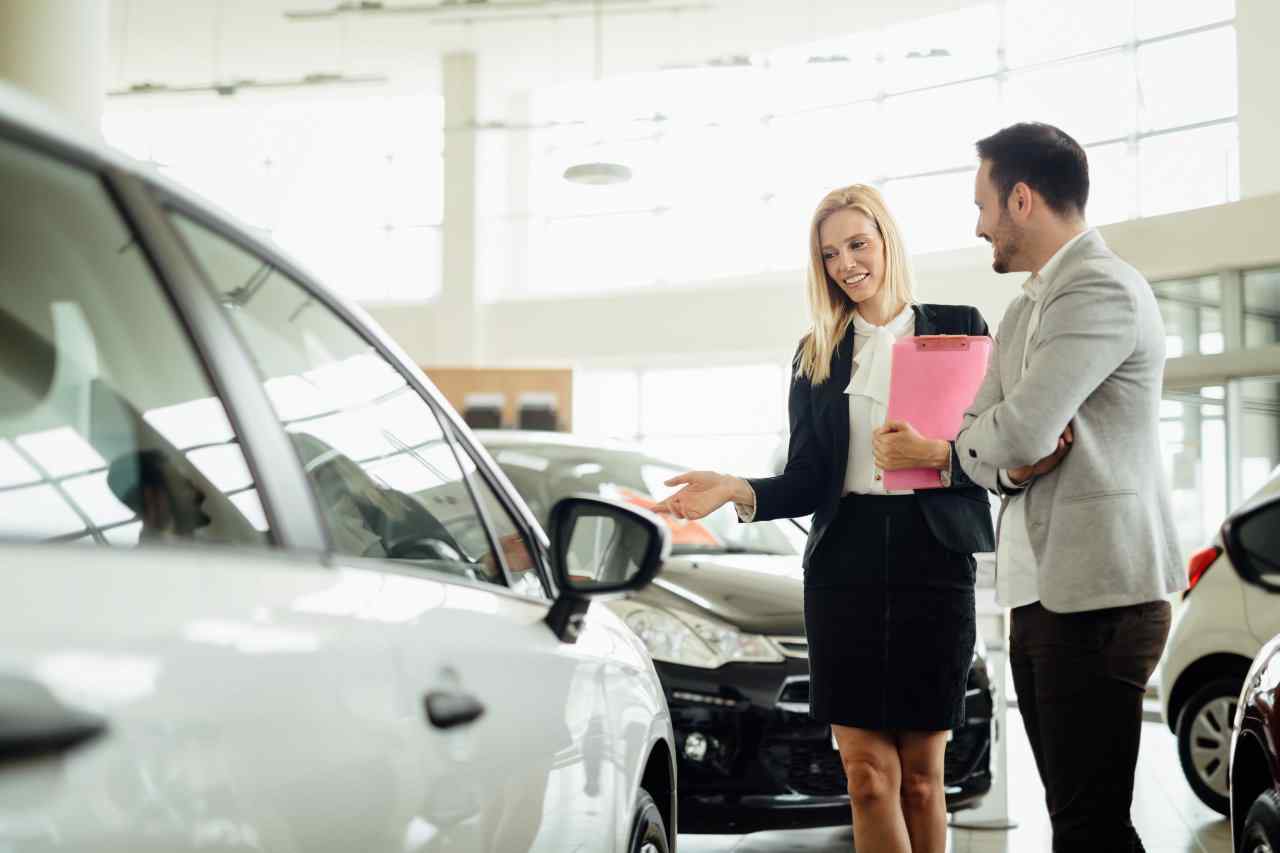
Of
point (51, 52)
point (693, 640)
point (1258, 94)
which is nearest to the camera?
point (693, 640)

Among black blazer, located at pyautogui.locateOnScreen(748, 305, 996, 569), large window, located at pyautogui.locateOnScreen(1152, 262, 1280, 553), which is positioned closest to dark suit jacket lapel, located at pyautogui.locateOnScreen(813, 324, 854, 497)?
black blazer, located at pyautogui.locateOnScreen(748, 305, 996, 569)

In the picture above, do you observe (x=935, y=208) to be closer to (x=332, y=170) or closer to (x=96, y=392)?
(x=332, y=170)

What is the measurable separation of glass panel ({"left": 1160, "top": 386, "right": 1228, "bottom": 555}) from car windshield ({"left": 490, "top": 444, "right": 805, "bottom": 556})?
8382 millimetres

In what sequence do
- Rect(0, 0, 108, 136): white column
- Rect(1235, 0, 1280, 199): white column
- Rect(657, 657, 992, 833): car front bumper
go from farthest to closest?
Rect(1235, 0, 1280, 199): white column, Rect(0, 0, 108, 136): white column, Rect(657, 657, 992, 833): car front bumper

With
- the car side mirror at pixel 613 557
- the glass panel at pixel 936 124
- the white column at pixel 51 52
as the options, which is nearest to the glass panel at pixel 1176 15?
the glass panel at pixel 936 124

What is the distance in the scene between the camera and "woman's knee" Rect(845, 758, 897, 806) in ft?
9.14

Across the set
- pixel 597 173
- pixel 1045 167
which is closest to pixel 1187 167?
pixel 597 173

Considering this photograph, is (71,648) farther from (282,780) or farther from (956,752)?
(956,752)

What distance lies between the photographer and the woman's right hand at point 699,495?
2.78 meters

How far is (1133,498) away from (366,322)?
1307 millimetres

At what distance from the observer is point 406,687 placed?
1.25 metres

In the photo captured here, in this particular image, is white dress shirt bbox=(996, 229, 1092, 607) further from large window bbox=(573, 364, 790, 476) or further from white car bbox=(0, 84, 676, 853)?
large window bbox=(573, 364, 790, 476)

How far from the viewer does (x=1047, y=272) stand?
7.93ft

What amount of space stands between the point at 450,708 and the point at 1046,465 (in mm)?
1328
